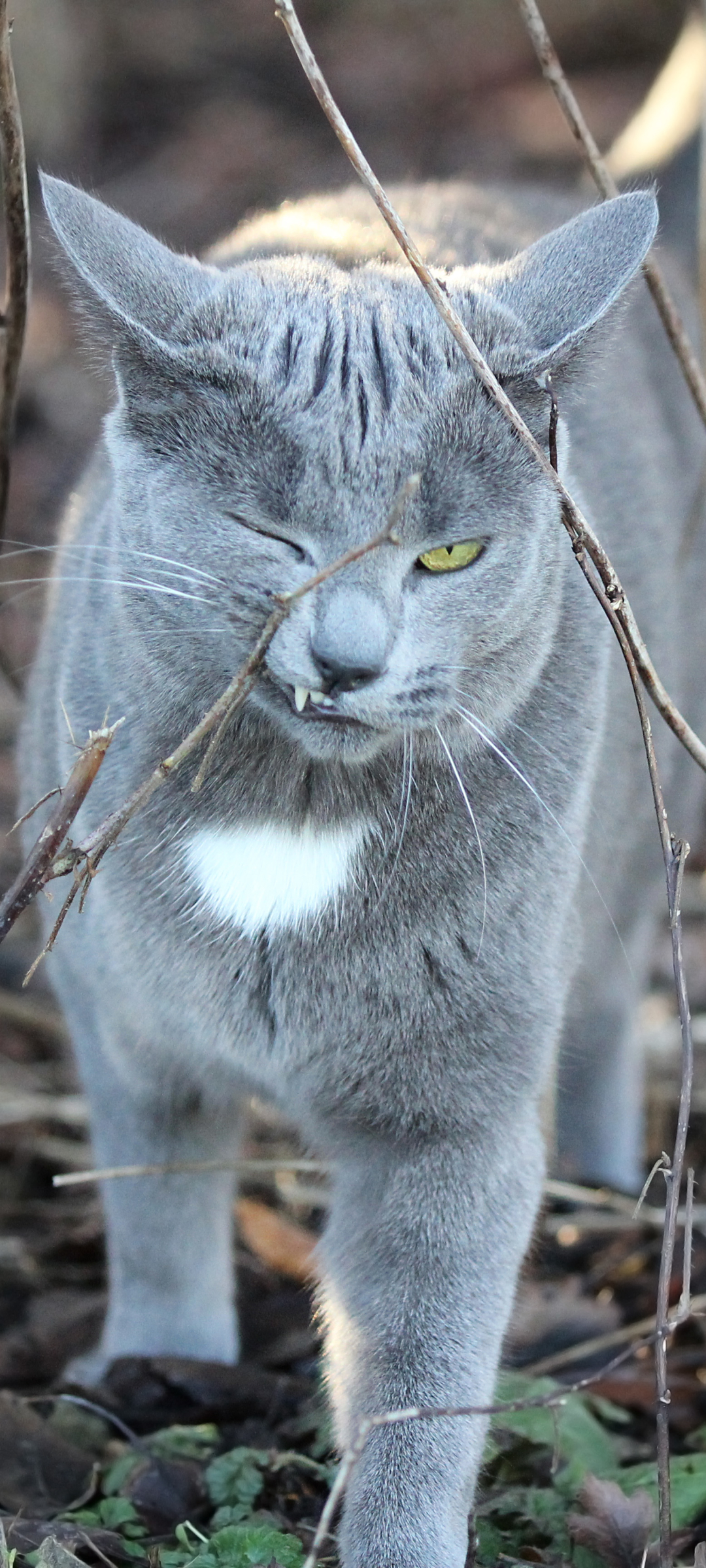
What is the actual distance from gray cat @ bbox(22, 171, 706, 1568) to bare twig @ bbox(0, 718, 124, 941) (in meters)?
0.14

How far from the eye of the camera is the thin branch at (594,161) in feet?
7.59

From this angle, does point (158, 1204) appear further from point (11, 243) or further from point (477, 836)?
point (11, 243)

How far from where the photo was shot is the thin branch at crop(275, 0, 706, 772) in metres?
1.76

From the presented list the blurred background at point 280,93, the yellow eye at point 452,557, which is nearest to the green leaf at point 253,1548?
the yellow eye at point 452,557

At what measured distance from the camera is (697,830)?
13.6ft

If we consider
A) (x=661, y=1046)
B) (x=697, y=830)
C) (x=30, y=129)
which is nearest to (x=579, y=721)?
(x=661, y=1046)

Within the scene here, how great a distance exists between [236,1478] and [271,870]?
0.90 meters

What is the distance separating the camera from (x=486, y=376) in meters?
1.75

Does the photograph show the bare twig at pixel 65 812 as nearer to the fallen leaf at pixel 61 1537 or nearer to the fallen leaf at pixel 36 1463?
the fallen leaf at pixel 61 1537

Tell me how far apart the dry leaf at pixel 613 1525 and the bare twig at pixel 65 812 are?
108 cm

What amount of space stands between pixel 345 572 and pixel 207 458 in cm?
24

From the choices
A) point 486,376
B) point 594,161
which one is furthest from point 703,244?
point 486,376

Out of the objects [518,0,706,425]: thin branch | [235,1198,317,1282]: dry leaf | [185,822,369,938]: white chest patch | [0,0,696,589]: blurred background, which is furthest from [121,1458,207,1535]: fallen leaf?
[0,0,696,589]: blurred background

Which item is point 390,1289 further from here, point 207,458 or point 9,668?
point 9,668
